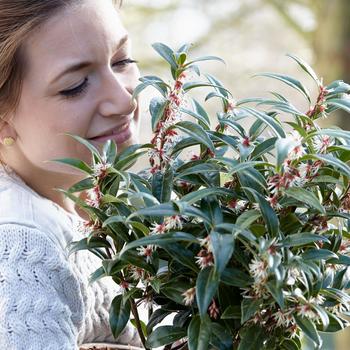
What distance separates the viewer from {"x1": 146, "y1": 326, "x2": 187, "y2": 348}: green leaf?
1021 mm

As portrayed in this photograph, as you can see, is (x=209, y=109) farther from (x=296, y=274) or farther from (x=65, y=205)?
(x=296, y=274)

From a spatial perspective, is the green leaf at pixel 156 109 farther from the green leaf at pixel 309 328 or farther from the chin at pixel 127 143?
the green leaf at pixel 309 328

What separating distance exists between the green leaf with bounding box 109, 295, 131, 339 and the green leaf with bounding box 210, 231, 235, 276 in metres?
0.23

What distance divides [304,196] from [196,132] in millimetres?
186

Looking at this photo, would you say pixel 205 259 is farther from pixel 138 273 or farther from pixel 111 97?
pixel 111 97

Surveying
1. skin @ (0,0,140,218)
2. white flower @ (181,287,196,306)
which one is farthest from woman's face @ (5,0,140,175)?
white flower @ (181,287,196,306)

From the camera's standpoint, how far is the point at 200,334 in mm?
947

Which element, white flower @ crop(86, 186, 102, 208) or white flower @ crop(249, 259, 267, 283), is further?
white flower @ crop(86, 186, 102, 208)

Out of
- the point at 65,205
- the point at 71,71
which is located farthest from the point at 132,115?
the point at 65,205

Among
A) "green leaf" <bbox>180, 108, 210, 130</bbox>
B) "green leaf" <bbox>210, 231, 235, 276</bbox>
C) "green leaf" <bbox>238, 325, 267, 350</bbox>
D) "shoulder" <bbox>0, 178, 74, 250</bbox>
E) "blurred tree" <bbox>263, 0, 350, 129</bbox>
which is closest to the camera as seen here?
"green leaf" <bbox>210, 231, 235, 276</bbox>

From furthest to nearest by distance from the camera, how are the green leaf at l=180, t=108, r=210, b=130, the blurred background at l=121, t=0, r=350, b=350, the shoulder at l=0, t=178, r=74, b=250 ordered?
the blurred background at l=121, t=0, r=350, b=350, the shoulder at l=0, t=178, r=74, b=250, the green leaf at l=180, t=108, r=210, b=130

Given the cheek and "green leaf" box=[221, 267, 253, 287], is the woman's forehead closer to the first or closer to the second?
the cheek

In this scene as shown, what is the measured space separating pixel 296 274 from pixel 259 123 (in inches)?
9.8

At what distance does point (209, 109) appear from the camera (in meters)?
4.66
